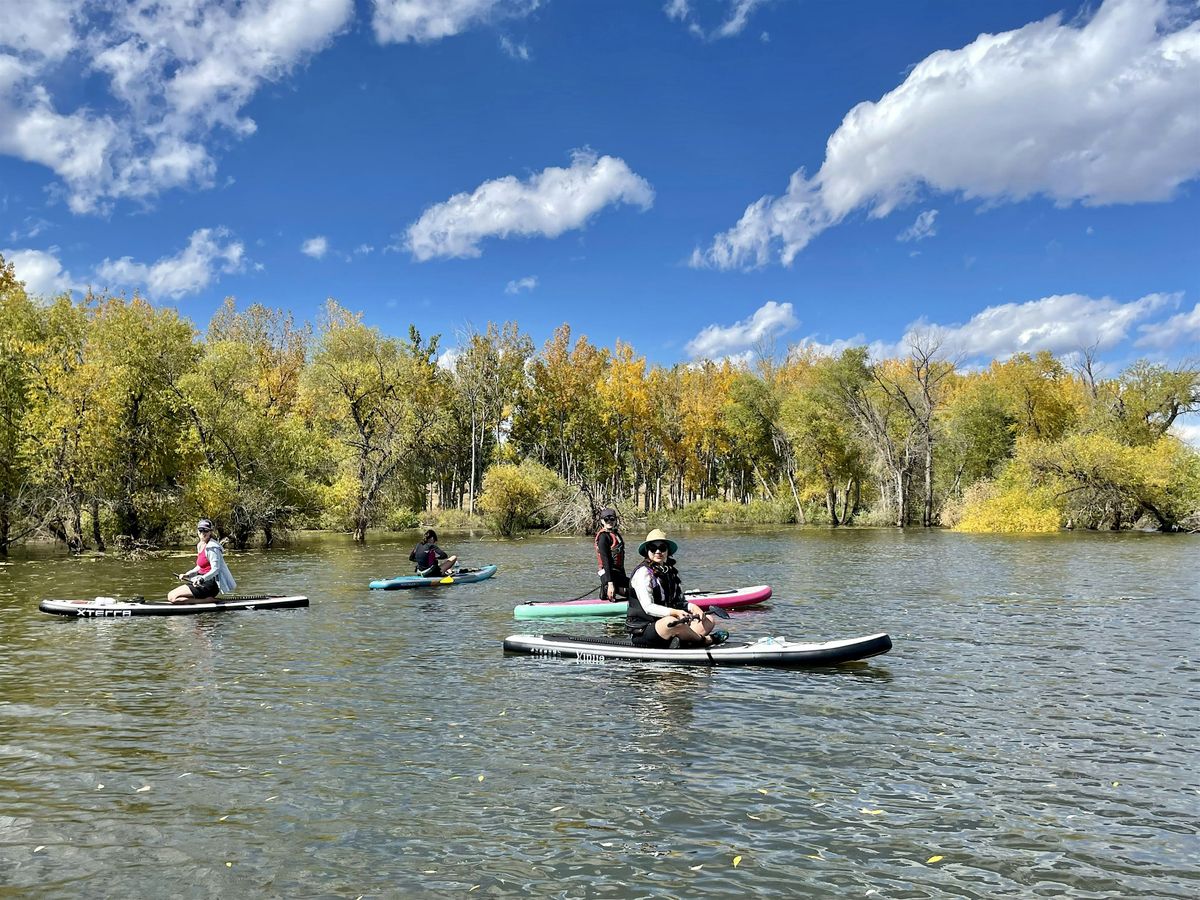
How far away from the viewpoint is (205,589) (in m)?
19.6

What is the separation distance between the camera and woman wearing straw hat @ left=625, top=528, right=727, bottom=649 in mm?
13094

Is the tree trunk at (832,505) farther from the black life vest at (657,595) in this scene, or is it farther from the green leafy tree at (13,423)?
the black life vest at (657,595)

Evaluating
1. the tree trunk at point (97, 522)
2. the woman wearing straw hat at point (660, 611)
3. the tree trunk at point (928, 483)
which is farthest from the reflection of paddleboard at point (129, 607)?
the tree trunk at point (928, 483)

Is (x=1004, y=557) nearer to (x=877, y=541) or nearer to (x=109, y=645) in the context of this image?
(x=877, y=541)

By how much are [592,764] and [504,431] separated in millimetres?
62249

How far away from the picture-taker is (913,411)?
6150 cm

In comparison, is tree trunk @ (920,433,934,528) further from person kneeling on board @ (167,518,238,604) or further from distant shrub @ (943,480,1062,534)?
person kneeling on board @ (167,518,238,604)

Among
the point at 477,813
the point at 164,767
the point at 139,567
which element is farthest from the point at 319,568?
the point at 477,813

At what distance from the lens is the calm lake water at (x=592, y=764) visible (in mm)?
6219

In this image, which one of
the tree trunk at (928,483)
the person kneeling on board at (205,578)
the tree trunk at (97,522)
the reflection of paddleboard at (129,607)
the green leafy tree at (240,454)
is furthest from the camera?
the tree trunk at (928,483)

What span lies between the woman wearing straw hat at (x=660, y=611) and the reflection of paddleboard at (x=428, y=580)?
11636 millimetres

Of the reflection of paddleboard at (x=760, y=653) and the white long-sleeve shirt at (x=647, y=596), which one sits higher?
the white long-sleeve shirt at (x=647, y=596)

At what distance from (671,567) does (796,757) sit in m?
5.18

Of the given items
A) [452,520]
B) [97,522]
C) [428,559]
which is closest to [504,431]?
[452,520]
